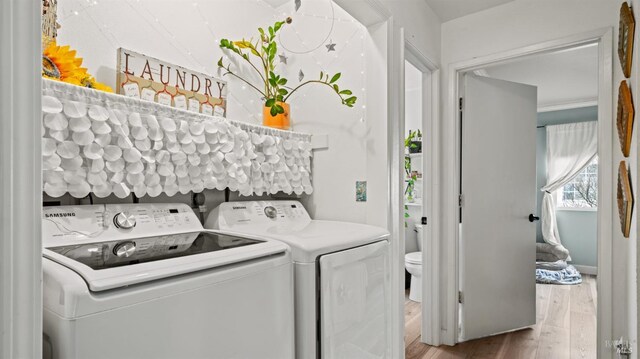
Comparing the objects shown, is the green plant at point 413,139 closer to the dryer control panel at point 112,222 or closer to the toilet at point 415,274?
the toilet at point 415,274

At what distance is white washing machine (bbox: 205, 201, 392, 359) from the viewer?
1212mm

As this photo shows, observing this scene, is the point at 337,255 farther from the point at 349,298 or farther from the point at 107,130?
the point at 107,130

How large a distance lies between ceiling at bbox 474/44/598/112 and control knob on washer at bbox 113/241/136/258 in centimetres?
299

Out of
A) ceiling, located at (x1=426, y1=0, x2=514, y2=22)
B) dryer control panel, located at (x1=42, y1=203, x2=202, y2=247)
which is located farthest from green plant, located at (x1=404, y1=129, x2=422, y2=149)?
dryer control panel, located at (x1=42, y1=203, x2=202, y2=247)

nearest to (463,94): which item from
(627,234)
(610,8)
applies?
(610,8)

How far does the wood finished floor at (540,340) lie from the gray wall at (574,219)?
1748mm

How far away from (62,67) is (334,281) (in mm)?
1187

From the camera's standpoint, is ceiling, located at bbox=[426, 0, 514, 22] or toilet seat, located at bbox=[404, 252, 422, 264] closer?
ceiling, located at bbox=[426, 0, 514, 22]

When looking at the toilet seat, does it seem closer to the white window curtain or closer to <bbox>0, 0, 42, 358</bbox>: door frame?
the white window curtain

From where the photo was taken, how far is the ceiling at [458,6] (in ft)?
7.91

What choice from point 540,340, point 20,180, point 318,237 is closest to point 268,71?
point 318,237

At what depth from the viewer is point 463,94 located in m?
2.67

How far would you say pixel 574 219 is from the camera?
16.5 feet

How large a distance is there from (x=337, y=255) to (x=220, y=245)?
1.46ft
